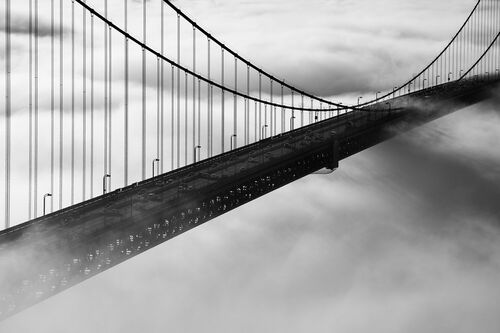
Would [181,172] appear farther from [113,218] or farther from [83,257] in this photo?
[83,257]

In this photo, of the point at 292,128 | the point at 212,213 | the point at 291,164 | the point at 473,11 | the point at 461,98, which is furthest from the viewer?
the point at 473,11

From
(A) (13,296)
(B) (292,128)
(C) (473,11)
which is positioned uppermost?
(C) (473,11)

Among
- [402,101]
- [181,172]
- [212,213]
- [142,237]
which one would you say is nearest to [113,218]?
[142,237]

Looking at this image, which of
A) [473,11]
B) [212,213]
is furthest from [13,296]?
[473,11]

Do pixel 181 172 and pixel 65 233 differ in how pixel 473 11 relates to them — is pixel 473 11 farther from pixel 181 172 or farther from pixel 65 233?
pixel 65 233

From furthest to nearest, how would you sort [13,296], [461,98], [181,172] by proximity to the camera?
[461,98], [181,172], [13,296]

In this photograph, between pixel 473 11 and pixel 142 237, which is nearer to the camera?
pixel 142 237

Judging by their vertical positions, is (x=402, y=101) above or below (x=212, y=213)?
above
